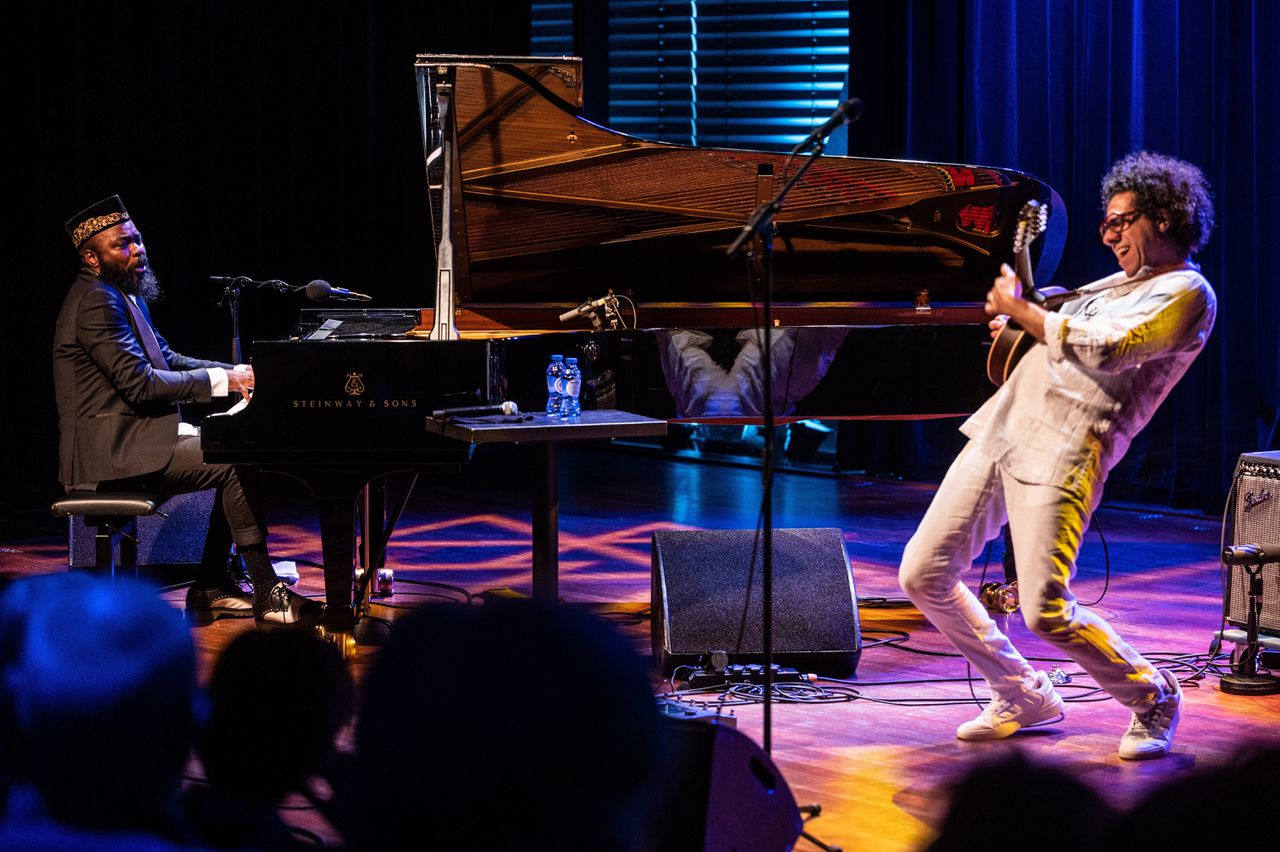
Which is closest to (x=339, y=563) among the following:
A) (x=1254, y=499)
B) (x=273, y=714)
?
(x=273, y=714)

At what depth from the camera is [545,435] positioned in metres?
3.66

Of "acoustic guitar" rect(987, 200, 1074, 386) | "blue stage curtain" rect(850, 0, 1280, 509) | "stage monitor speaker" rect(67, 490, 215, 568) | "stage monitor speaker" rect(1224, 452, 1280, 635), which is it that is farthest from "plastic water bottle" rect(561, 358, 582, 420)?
"blue stage curtain" rect(850, 0, 1280, 509)

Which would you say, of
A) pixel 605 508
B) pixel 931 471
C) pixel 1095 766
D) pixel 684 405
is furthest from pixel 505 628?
pixel 931 471

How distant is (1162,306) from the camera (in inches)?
119

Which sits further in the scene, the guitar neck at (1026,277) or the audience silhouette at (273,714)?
the guitar neck at (1026,277)

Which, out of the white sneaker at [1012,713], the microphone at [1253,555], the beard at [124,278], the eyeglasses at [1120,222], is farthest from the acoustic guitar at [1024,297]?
the beard at [124,278]

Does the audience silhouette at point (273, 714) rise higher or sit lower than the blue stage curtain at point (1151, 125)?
lower

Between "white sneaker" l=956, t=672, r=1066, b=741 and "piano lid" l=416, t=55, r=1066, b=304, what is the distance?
2.15 m

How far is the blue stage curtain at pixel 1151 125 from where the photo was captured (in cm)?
698

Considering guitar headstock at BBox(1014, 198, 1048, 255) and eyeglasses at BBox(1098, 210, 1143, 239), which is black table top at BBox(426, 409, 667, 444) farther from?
eyeglasses at BBox(1098, 210, 1143, 239)

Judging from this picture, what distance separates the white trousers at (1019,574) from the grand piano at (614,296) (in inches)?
43.1

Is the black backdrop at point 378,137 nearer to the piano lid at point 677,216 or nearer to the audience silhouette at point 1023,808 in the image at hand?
the piano lid at point 677,216

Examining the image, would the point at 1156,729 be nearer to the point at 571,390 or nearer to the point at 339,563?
the point at 571,390

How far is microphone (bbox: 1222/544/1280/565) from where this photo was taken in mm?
3955
